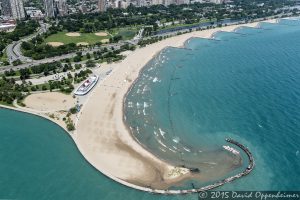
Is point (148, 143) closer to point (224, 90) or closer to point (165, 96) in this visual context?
point (165, 96)

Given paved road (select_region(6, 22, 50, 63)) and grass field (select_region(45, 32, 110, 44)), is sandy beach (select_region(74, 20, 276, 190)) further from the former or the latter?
grass field (select_region(45, 32, 110, 44))

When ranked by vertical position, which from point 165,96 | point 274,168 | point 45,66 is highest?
point 45,66

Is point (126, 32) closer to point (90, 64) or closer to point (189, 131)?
point (90, 64)

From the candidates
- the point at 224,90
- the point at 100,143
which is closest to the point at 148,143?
the point at 100,143

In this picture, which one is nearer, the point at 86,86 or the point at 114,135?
the point at 114,135

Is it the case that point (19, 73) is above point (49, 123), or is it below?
above

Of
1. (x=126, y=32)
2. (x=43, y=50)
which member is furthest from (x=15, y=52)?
(x=126, y=32)
